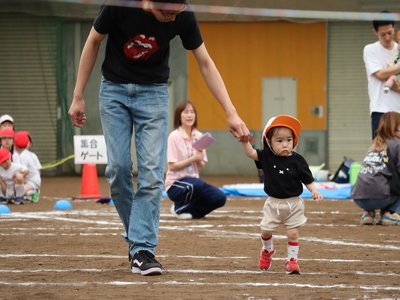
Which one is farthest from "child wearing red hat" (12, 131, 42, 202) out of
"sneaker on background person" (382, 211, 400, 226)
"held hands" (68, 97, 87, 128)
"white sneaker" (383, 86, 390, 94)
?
"held hands" (68, 97, 87, 128)

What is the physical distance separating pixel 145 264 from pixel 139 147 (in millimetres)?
839

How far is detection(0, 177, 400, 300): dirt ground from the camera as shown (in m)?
7.31

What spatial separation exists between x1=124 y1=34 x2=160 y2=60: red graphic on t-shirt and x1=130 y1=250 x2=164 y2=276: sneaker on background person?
1.37 meters

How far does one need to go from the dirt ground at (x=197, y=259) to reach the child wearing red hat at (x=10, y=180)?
85.6 inches

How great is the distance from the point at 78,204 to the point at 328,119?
857 centimetres

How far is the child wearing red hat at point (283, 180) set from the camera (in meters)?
8.58

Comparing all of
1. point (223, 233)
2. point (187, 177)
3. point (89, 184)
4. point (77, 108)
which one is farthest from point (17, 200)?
point (77, 108)

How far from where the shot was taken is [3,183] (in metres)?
16.9

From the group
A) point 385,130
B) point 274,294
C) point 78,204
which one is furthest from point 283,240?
point 78,204

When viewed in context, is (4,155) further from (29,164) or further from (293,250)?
(293,250)

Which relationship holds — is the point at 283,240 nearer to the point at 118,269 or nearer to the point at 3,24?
the point at 118,269

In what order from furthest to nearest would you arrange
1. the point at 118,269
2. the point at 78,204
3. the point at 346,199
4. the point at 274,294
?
the point at 346,199, the point at 78,204, the point at 118,269, the point at 274,294

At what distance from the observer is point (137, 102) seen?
8.37m

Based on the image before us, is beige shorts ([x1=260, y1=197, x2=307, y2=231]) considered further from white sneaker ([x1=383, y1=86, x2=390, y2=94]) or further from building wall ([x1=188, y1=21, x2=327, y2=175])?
building wall ([x1=188, y1=21, x2=327, y2=175])
